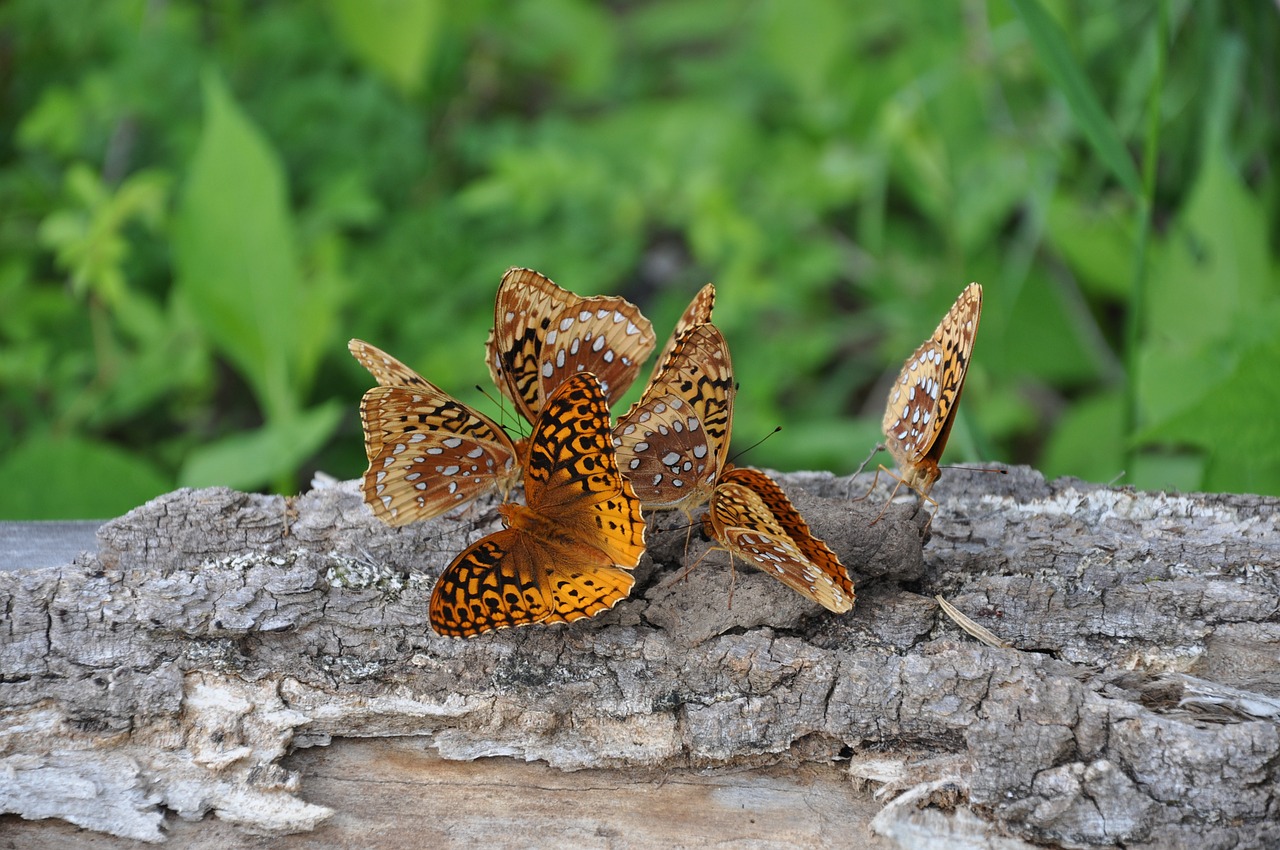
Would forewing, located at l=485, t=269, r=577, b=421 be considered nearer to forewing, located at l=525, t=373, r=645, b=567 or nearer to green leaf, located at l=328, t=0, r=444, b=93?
forewing, located at l=525, t=373, r=645, b=567

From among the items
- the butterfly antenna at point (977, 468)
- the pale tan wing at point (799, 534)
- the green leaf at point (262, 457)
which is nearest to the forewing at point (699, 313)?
the pale tan wing at point (799, 534)

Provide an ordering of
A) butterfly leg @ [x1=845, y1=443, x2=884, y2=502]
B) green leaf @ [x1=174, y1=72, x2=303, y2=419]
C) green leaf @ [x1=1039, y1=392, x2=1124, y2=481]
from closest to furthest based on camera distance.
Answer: butterfly leg @ [x1=845, y1=443, x2=884, y2=502] < green leaf @ [x1=174, y1=72, x2=303, y2=419] < green leaf @ [x1=1039, y1=392, x2=1124, y2=481]

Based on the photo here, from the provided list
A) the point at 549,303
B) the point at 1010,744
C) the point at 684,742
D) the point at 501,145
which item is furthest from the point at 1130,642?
the point at 501,145

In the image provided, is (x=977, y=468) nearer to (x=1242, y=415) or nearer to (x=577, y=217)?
(x=1242, y=415)

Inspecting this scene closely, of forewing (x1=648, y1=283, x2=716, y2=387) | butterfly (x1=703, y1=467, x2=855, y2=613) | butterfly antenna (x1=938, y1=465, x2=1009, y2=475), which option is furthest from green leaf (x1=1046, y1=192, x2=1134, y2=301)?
butterfly (x1=703, y1=467, x2=855, y2=613)

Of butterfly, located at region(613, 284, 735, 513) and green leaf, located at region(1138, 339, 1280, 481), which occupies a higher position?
green leaf, located at region(1138, 339, 1280, 481)

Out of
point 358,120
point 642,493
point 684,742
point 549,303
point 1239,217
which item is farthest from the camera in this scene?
point 358,120

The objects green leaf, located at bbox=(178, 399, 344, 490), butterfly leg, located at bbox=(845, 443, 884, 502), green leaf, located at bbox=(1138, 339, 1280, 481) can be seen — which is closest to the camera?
butterfly leg, located at bbox=(845, 443, 884, 502)

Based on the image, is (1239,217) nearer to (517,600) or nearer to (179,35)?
(517,600)

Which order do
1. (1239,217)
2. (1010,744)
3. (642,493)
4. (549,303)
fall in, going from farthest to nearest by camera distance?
(1239,217)
(549,303)
(642,493)
(1010,744)
